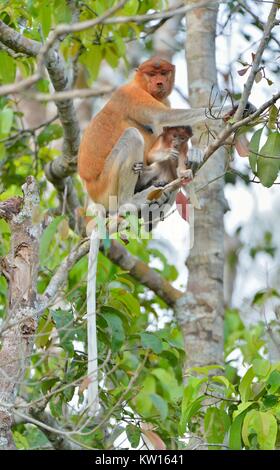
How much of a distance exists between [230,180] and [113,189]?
1.61 metres

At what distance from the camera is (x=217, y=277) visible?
5211 millimetres

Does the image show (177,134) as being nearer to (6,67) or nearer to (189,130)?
(189,130)

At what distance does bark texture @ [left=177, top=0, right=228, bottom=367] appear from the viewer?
504cm

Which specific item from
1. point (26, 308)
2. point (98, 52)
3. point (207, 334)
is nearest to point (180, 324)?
point (207, 334)

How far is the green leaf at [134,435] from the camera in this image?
12.2ft

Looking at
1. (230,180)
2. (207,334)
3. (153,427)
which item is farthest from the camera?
(230,180)

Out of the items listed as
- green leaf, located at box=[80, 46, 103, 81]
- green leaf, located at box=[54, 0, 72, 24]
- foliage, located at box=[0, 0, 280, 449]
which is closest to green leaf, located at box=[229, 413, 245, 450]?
foliage, located at box=[0, 0, 280, 449]

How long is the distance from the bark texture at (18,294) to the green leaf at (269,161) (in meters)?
0.87

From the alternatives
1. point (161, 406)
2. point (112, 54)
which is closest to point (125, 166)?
point (112, 54)

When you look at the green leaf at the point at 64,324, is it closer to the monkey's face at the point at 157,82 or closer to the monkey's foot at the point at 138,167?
the monkey's foot at the point at 138,167

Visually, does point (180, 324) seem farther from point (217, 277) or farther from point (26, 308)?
point (26, 308)

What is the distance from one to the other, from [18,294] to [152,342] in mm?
713

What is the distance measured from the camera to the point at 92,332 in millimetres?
3506
